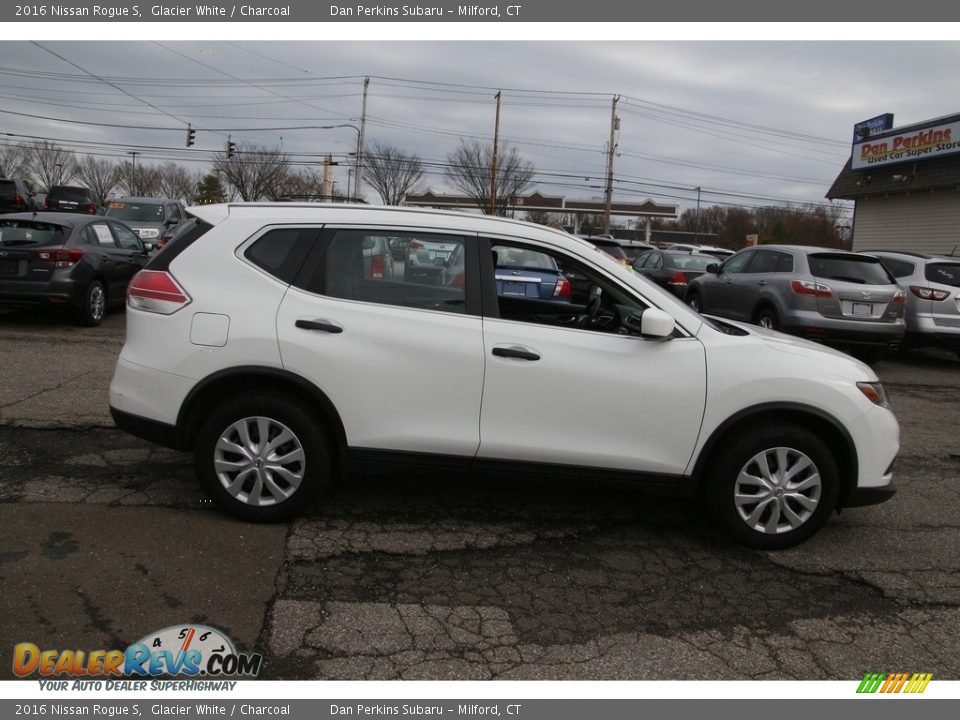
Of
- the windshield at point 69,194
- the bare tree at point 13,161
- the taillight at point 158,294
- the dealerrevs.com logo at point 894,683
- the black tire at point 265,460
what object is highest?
the bare tree at point 13,161

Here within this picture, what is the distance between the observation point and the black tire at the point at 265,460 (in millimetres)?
4047

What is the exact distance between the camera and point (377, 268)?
13.7 feet

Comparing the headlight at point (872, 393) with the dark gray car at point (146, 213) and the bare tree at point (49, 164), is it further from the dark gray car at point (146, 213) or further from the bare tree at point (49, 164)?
the bare tree at point (49, 164)

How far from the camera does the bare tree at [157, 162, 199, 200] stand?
2667 inches

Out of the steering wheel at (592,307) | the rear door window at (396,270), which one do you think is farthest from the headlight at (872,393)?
the rear door window at (396,270)

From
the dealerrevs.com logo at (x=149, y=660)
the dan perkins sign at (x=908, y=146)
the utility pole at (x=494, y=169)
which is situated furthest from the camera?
the utility pole at (x=494, y=169)

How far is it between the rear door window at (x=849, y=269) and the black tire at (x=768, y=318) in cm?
76

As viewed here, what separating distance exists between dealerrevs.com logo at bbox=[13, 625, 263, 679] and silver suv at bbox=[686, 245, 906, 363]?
892 centimetres

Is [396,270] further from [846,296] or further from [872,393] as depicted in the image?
[846,296]

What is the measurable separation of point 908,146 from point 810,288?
15507 millimetres

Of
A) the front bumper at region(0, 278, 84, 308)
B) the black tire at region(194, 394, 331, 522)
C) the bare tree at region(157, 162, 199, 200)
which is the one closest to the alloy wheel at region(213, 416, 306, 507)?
the black tire at region(194, 394, 331, 522)

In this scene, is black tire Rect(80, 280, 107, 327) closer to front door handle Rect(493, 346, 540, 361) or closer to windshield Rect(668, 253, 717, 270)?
front door handle Rect(493, 346, 540, 361)

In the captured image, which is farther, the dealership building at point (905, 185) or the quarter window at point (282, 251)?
the dealership building at point (905, 185)
